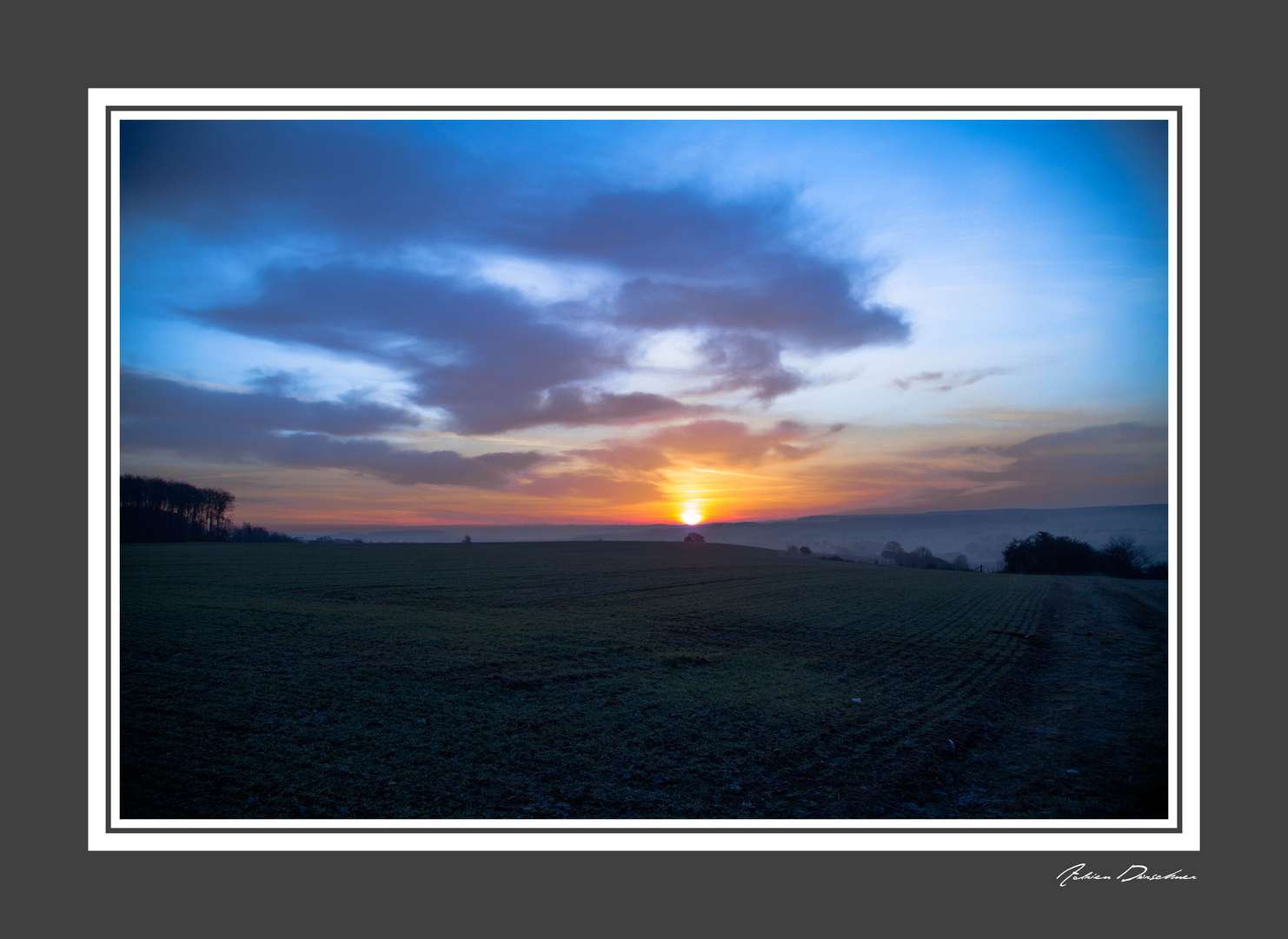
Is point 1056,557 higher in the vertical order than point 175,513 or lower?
lower

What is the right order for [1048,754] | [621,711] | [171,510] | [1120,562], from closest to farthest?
[1048,754] < [621,711] < [171,510] < [1120,562]

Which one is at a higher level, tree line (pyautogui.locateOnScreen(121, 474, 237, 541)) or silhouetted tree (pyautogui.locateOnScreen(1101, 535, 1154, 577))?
tree line (pyautogui.locateOnScreen(121, 474, 237, 541))

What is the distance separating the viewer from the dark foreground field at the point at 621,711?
4.25 meters

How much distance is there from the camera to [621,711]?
5867 millimetres

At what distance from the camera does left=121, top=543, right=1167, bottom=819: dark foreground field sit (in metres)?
4.25

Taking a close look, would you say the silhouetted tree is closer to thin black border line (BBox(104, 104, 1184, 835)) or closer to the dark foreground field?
the dark foreground field

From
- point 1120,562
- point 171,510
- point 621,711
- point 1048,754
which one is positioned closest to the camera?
point 1048,754
